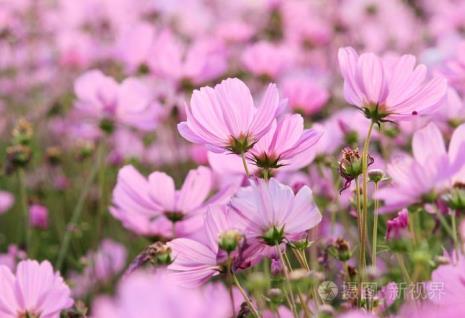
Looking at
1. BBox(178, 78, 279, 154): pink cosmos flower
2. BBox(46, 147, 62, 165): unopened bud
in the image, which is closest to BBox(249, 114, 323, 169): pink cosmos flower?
BBox(178, 78, 279, 154): pink cosmos flower

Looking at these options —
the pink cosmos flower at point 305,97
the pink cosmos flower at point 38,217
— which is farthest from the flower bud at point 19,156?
the pink cosmos flower at point 305,97

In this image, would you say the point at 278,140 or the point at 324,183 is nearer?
the point at 278,140

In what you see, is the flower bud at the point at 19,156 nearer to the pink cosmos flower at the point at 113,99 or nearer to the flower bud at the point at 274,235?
the pink cosmos flower at the point at 113,99

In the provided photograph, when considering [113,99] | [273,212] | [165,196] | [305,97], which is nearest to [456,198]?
[273,212]

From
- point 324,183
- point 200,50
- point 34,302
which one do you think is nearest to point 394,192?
point 34,302

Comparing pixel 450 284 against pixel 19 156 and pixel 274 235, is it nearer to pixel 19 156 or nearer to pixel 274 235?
pixel 274 235

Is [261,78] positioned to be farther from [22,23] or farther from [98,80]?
[22,23]

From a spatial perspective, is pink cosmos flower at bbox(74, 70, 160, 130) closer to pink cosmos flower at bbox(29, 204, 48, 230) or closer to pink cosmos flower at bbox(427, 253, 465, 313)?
pink cosmos flower at bbox(29, 204, 48, 230)
